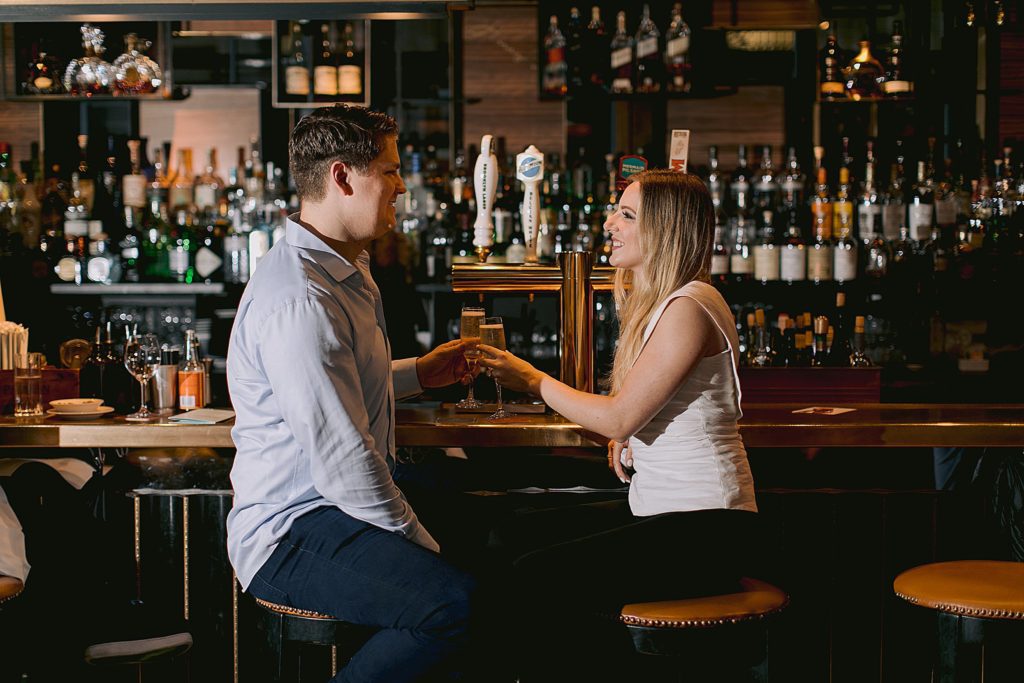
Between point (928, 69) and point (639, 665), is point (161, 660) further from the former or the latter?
point (928, 69)

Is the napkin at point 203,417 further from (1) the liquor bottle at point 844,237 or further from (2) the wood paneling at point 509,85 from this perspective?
(2) the wood paneling at point 509,85

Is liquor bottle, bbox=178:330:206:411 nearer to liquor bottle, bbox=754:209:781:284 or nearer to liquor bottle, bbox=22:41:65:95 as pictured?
liquor bottle, bbox=754:209:781:284

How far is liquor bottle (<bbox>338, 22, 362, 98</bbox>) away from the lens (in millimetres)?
4816

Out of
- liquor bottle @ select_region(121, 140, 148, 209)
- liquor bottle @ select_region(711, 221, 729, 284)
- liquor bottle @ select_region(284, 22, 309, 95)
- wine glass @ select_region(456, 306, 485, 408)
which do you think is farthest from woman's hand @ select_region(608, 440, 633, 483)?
liquor bottle @ select_region(121, 140, 148, 209)

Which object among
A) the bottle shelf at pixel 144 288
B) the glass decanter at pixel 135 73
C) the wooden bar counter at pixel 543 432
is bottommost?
the wooden bar counter at pixel 543 432

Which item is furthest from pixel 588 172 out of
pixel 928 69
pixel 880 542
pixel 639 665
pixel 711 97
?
pixel 639 665

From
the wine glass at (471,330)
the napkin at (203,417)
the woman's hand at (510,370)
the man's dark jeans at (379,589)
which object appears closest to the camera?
the man's dark jeans at (379,589)

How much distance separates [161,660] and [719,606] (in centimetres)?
122

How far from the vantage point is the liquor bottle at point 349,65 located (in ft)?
15.8

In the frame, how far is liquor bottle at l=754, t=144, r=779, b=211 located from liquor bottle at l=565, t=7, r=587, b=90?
2.83 ft

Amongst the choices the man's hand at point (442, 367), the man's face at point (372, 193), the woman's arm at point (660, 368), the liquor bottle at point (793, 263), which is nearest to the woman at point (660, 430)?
the woman's arm at point (660, 368)

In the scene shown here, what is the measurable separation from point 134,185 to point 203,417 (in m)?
2.64

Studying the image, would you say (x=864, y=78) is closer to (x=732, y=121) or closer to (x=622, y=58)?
(x=732, y=121)

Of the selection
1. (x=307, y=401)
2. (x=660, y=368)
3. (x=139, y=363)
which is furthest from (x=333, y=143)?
(x=139, y=363)
